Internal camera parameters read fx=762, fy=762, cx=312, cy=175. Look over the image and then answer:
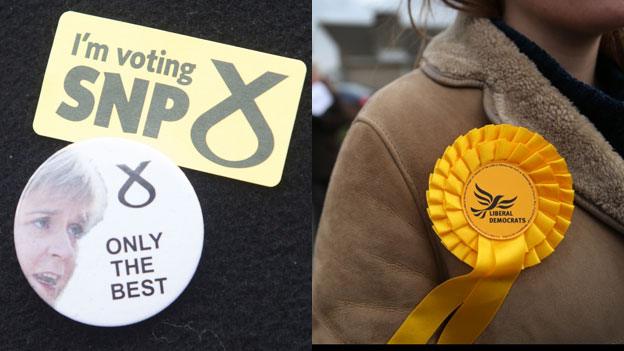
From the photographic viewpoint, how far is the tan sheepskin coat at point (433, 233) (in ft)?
2.35

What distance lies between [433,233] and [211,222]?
0.29 m

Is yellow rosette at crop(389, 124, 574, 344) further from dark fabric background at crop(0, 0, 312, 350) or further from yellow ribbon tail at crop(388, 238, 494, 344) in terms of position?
dark fabric background at crop(0, 0, 312, 350)

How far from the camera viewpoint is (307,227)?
524 mm

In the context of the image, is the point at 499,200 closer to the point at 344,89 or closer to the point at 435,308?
the point at 435,308

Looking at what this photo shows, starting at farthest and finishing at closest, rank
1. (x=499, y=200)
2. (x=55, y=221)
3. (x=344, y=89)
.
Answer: (x=344, y=89) < (x=499, y=200) < (x=55, y=221)

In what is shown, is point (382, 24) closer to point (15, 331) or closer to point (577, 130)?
point (577, 130)

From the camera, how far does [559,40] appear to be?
815 millimetres

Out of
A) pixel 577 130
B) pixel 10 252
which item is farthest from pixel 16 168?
Result: pixel 577 130

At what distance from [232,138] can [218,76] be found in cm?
4

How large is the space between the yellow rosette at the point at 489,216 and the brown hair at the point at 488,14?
192mm

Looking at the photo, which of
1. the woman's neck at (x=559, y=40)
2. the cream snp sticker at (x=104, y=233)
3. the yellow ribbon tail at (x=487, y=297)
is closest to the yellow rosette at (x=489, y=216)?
the yellow ribbon tail at (x=487, y=297)

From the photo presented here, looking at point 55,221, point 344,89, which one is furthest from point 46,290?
point 344,89

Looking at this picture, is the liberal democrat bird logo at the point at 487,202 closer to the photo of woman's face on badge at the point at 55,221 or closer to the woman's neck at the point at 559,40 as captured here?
the woman's neck at the point at 559,40

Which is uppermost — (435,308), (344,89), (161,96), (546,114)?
(161,96)
